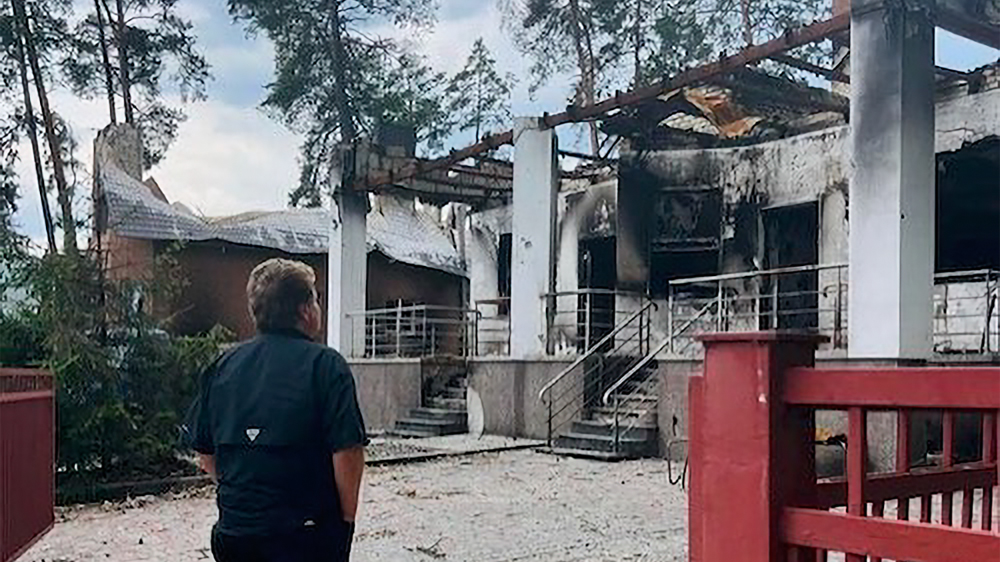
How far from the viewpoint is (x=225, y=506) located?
10.2ft

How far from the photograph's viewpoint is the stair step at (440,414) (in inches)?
609

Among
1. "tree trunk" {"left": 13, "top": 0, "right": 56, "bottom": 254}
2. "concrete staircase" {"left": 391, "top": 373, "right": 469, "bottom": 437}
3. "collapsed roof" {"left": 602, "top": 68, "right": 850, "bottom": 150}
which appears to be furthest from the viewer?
"tree trunk" {"left": 13, "top": 0, "right": 56, "bottom": 254}

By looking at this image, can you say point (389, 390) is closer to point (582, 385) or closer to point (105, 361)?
point (582, 385)

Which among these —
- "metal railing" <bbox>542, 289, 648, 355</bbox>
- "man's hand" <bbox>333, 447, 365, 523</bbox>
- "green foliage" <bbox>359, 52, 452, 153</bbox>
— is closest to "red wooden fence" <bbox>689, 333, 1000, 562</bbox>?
"man's hand" <bbox>333, 447, 365, 523</bbox>

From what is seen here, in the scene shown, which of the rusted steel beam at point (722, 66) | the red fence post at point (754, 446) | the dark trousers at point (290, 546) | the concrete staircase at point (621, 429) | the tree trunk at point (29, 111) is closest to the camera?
the red fence post at point (754, 446)

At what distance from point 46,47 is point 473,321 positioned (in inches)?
363

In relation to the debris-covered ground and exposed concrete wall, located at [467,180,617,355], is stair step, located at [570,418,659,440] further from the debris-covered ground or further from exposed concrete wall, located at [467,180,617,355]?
exposed concrete wall, located at [467,180,617,355]

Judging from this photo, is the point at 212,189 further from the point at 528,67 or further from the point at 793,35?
the point at 793,35

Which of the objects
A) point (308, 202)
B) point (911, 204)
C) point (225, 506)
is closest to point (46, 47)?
point (308, 202)

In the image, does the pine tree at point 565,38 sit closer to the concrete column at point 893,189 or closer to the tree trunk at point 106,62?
the tree trunk at point 106,62

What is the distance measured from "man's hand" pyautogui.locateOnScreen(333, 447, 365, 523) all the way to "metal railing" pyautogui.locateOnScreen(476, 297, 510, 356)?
668 inches

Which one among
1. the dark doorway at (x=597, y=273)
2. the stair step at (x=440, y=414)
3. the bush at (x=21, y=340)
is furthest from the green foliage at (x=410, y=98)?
the bush at (x=21, y=340)

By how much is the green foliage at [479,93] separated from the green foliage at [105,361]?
16.8m

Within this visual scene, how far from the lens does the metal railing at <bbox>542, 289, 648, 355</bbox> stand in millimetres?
14867
